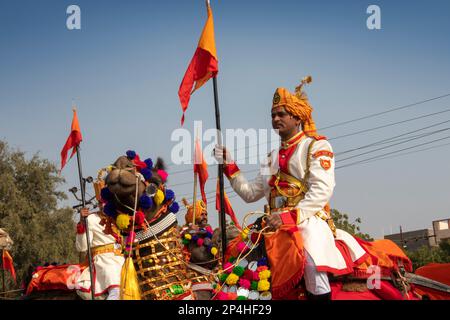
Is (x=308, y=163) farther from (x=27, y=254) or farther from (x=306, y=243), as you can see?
(x=27, y=254)

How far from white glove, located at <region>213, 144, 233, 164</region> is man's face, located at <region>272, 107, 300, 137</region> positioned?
758 millimetres

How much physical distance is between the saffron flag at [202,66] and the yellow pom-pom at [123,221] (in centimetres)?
225

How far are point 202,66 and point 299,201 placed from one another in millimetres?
2408

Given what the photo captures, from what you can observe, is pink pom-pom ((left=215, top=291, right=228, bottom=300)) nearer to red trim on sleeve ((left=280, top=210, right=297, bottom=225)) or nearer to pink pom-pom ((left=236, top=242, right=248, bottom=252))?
pink pom-pom ((left=236, top=242, right=248, bottom=252))

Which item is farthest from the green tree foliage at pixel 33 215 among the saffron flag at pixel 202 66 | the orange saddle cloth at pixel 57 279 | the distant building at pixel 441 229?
the distant building at pixel 441 229

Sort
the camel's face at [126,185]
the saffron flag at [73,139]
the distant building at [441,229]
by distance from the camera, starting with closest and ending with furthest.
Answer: the camel's face at [126,185]
the saffron flag at [73,139]
the distant building at [441,229]

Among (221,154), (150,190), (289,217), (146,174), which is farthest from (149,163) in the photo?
(289,217)

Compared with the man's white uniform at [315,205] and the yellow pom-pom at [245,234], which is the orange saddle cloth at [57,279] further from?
the yellow pom-pom at [245,234]

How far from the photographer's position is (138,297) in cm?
535

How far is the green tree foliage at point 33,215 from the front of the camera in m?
31.7

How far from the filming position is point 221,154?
6.67 meters

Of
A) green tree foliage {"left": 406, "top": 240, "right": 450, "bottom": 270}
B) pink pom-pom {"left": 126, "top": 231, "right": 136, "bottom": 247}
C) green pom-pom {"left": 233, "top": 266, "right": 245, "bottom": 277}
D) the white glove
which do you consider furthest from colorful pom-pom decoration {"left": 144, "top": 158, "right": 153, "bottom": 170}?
green tree foliage {"left": 406, "top": 240, "right": 450, "bottom": 270}

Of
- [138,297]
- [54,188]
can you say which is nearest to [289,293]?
[138,297]
